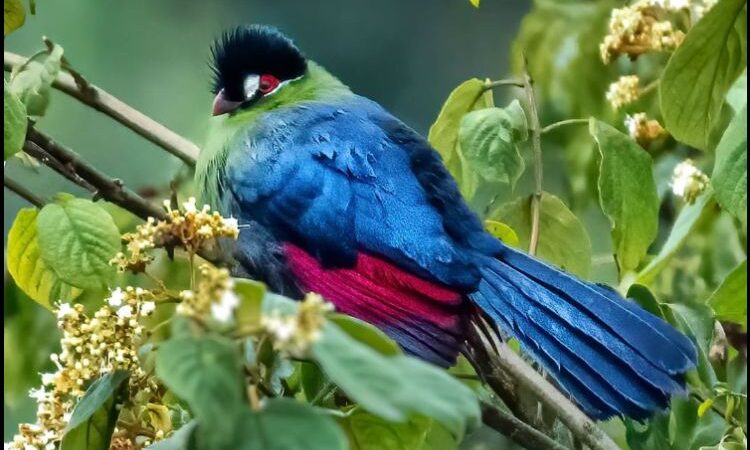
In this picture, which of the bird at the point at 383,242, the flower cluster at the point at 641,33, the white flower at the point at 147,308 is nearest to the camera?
the white flower at the point at 147,308

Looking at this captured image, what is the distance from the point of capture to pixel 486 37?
1.91 metres

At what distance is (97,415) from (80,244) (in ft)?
0.56

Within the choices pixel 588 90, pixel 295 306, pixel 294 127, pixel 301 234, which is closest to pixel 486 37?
pixel 588 90

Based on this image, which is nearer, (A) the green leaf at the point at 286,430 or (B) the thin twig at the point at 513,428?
(A) the green leaf at the point at 286,430

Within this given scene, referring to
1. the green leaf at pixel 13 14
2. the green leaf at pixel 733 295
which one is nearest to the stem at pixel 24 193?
the green leaf at pixel 13 14

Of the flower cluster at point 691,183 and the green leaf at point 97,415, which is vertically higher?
the flower cluster at point 691,183

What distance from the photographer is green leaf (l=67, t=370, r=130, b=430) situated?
2.51 ft

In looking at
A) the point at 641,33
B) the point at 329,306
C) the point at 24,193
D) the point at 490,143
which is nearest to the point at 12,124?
the point at 24,193

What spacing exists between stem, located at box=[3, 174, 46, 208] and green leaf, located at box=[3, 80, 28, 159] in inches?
8.5

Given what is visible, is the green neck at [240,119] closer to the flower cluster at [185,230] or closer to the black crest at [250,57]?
the black crest at [250,57]

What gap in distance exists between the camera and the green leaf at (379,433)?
0.78 m

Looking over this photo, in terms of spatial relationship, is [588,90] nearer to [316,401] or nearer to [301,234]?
[301,234]

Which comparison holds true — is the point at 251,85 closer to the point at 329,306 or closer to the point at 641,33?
the point at 641,33

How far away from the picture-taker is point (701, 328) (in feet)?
3.45
